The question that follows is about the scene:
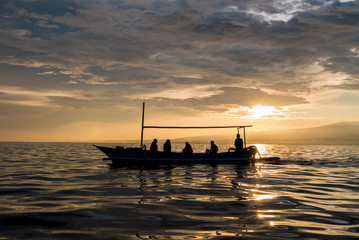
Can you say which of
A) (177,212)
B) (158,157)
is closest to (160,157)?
(158,157)

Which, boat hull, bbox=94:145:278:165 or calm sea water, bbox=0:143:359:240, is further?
boat hull, bbox=94:145:278:165

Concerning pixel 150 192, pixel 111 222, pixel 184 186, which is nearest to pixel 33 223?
pixel 111 222

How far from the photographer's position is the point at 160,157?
25.3 metres

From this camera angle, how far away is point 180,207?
900cm

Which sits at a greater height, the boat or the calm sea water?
the boat

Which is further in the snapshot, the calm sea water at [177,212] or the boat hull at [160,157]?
the boat hull at [160,157]

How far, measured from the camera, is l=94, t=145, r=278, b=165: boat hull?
24578 millimetres

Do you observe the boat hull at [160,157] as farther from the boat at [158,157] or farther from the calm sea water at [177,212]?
the calm sea water at [177,212]

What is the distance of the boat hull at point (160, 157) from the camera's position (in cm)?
2458

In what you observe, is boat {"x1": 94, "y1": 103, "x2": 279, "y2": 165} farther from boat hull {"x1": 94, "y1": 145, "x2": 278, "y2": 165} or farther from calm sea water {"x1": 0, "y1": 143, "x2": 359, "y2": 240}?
calm sea water {"x1": 0, "y1": 143, "x2": 359, "y2": 240}

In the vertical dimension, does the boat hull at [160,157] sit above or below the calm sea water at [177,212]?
above

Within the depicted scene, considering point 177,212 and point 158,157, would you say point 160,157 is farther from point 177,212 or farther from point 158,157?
point 177,212

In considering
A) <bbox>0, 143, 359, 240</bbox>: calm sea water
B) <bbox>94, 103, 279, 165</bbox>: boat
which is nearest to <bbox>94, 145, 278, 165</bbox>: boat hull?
<bbox>94, 103, 279, 165</bbox>: boat

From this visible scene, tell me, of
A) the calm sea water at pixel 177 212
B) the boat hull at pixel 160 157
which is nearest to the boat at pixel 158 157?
the boat hull at pixel 160 157
